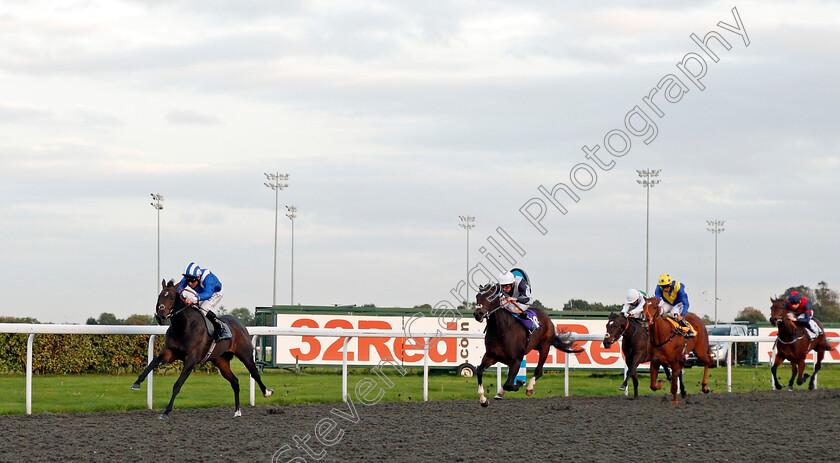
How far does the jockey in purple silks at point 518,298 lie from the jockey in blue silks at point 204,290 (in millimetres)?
2897

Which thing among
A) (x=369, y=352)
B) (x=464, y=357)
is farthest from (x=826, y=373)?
(x=369, y=352)

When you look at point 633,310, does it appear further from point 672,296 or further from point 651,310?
point 672,296

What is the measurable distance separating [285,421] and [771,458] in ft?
13.6

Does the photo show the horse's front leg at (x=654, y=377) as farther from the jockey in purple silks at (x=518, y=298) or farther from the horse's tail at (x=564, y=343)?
the jockey in purple silks at (x=518, y=298)

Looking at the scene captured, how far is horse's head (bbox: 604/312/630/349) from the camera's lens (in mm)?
10625

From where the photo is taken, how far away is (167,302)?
8.46m

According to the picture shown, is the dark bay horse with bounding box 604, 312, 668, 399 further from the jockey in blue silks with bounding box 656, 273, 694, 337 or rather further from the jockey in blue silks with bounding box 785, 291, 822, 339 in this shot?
the jockey in blue silks with bounding box 785, 291, 822, 339

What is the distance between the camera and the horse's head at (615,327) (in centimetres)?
1062

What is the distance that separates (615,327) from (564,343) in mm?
633

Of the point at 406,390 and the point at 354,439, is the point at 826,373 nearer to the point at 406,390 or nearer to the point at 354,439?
the point at 406,390

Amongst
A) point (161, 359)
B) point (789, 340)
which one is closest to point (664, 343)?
point (789, 340)

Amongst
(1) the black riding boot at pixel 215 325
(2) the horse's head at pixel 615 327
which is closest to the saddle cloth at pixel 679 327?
(2) the horse's head at pixel 615 327

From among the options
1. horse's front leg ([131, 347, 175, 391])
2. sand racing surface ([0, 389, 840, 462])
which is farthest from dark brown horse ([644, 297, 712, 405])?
horse's front leg ([131, 347, 175, 391])

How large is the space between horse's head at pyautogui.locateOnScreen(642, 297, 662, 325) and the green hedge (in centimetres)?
792
